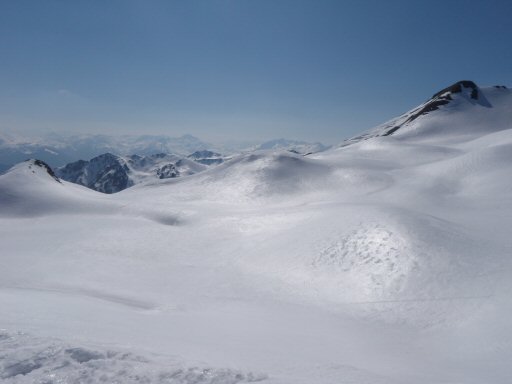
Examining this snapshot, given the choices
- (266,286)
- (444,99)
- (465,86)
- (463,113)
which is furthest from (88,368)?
(465,86)

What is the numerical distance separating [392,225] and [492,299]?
6935 mm

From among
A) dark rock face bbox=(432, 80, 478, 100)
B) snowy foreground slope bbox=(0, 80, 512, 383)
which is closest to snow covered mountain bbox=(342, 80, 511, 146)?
dark rock face bbox=(432, 80, 478, 100)

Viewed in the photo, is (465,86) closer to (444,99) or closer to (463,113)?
(444,99)

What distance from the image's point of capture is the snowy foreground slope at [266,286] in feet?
23.2

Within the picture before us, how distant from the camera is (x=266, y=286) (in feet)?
52.6

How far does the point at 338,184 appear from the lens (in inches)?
1580

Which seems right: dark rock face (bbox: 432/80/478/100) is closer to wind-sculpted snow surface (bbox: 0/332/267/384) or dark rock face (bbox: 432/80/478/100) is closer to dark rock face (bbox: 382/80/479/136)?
dark rock face (bbox: 382/80/479/136)

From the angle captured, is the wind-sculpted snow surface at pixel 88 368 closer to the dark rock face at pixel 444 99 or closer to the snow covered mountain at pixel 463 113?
the snow covered mountain at pixel 463 113

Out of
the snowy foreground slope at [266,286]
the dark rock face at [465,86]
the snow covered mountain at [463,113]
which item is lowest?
the snowy foreground slope at [266,286]

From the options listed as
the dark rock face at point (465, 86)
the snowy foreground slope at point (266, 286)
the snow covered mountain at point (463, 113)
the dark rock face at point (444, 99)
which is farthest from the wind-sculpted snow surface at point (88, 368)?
the dark rock face at point (465, 86)

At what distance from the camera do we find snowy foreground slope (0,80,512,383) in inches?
279

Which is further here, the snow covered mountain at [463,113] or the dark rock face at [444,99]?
the dark rock face at [444,99]

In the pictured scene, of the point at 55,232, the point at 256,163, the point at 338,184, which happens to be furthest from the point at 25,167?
the point at 338,184

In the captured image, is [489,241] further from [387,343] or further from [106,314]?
[106,314]
